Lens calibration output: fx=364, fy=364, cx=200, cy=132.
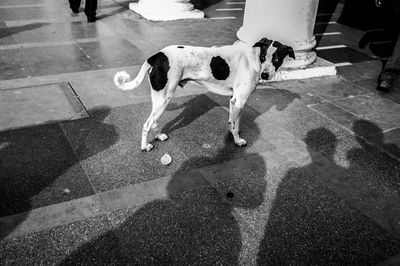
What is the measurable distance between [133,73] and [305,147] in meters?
3.95

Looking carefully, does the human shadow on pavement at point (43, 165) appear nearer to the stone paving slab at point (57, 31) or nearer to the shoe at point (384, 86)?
the stone paving slab at point (57, 31)

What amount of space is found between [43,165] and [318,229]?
333 cm

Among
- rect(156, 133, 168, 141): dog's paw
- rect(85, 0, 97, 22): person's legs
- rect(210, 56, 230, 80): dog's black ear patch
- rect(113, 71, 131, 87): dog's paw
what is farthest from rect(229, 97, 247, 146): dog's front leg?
rect(85, 0, 97, 22): person's legs

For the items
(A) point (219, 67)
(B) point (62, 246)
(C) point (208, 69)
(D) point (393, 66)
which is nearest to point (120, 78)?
(C) point (208, 69)

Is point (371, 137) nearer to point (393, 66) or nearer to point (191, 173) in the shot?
point (393, 66)

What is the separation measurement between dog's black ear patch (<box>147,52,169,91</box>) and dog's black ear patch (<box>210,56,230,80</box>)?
0.62m

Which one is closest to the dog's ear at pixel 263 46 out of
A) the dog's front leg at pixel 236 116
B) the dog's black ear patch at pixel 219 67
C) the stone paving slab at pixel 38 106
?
the dog's black ear patch at pixel 219 67

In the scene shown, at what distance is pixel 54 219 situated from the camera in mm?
3715

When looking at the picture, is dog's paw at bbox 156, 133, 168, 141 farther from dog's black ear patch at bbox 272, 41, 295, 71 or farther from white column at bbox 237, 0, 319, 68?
white column at bbox 237, 0, 319, 68

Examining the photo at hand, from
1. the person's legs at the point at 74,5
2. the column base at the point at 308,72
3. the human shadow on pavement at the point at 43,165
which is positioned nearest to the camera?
the human shadow on pavement at the point at 43,165

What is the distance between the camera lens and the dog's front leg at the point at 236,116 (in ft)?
16.1

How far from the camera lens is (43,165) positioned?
178 inches

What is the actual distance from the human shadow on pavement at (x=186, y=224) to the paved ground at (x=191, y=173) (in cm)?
1

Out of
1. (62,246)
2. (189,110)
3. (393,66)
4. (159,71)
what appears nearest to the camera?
(62,246)
